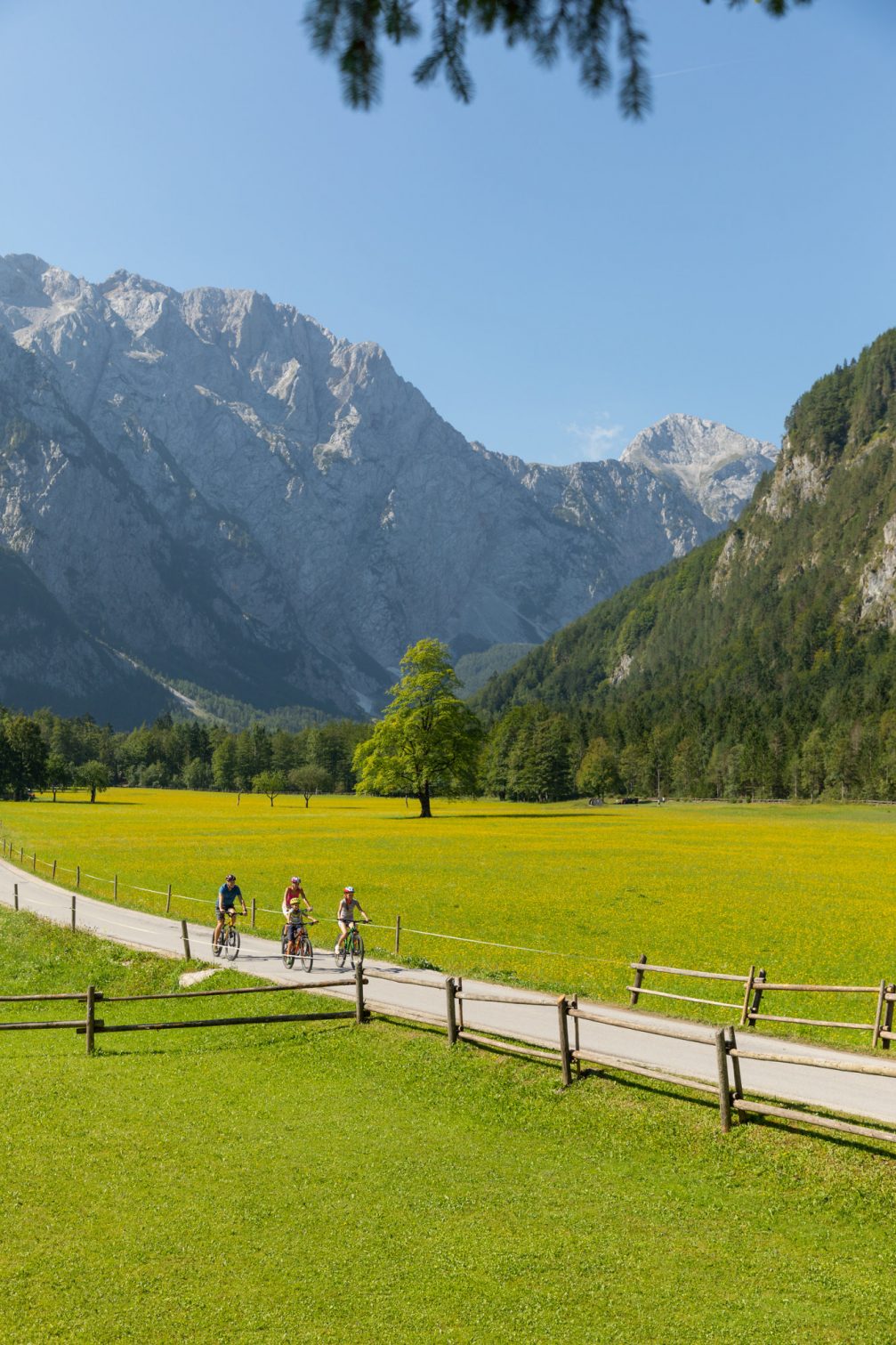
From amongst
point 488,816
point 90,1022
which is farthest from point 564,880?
point 488,816

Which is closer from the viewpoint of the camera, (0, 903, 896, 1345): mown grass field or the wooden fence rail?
(0, 903, 896, 1345): mown grass field

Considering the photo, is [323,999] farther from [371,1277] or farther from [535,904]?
[535,904]

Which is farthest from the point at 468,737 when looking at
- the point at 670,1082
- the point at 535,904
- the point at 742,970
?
the point at 670,1082

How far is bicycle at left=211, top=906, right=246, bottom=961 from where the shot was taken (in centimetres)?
3300

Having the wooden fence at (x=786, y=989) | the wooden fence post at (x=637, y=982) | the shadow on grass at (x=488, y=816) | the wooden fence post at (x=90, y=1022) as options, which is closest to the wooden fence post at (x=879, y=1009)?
the wooden fence at (x=786, y=989)

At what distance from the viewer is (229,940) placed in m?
33.6

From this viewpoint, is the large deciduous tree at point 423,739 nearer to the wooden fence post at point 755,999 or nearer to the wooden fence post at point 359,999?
the wooden fence post at point 359,999

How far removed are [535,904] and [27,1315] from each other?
116 ft

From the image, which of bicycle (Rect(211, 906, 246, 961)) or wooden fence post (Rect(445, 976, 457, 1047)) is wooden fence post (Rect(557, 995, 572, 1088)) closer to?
wooden fence post (Rect(445, 976, 457, 1047))

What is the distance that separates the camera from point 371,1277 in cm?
1180

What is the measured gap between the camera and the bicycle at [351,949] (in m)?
30.9

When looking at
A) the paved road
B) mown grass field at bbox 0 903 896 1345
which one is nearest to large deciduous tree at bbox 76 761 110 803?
the paved road

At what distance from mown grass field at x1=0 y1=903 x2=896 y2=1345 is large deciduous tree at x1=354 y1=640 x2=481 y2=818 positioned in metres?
85.0

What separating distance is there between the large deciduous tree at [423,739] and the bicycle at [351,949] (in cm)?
7208
